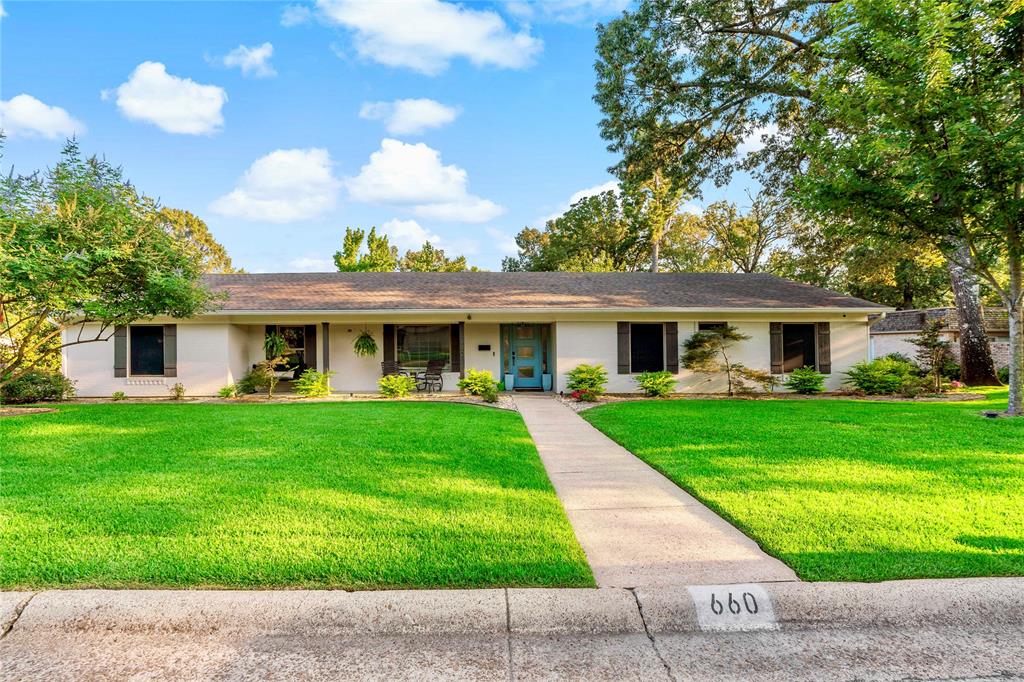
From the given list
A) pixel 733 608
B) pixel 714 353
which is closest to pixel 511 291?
pixel 714 353

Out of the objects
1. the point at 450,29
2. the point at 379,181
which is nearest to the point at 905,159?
the point at 450,29

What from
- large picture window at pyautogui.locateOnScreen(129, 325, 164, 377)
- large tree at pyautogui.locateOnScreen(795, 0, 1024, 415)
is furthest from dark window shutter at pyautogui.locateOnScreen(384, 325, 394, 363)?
large tree at pyautogui.locateOnScreen(795, 0, 1024, 415)

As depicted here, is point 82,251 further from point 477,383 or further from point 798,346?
point 798,346

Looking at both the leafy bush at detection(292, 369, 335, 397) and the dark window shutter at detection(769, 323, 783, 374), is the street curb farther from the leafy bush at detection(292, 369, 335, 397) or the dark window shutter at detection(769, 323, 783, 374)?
the dark window shutter at detection(769, 323, 783, 374)

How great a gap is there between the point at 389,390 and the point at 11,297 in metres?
7.84

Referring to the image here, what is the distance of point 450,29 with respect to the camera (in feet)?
29.2

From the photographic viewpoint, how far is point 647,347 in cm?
1418

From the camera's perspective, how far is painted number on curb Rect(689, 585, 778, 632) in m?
2.72

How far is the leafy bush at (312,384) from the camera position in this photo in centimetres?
1329

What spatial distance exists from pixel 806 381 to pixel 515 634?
13866 mm

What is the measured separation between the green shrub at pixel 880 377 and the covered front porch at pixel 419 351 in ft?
28.3

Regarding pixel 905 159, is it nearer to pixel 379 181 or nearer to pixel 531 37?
pixel 531 37

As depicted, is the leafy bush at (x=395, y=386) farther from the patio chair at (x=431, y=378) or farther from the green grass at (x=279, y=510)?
the green grass at (x=279, y=510)

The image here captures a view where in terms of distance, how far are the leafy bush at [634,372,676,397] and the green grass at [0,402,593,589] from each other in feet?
21.6
